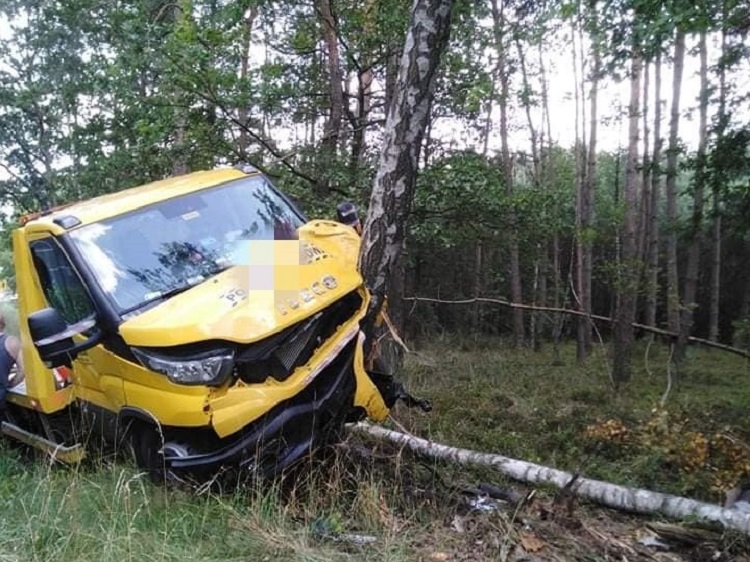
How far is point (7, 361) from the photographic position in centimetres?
580

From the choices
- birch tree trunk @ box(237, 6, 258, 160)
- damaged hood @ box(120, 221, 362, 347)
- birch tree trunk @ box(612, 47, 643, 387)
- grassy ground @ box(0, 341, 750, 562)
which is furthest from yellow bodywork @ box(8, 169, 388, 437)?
birch tree trunk @ box(612, 47, 643, 387)

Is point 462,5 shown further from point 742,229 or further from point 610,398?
point 610,398

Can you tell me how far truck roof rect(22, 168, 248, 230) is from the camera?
460 centimetres

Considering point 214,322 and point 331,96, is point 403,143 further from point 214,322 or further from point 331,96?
point 331,96

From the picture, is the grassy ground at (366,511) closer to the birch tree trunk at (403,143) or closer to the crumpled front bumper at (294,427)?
the crumpled front bumper at (294,427)

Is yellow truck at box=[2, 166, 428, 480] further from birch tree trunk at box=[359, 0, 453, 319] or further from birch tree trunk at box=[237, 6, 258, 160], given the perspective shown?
birch tree trunk at box=[237, 6, 258, 160]

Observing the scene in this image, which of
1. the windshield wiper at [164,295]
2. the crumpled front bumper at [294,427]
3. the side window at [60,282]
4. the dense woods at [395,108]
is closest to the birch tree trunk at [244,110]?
the dense woods at [395,108]

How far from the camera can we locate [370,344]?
5004 millimetres

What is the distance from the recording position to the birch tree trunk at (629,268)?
11836 millimetres

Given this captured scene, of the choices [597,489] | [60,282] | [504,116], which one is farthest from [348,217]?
[504,116]

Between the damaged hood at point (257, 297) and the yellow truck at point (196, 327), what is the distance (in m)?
0.01

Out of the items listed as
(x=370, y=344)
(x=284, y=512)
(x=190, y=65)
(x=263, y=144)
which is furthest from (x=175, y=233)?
(x=263, y=144)

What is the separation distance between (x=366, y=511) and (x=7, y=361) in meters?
3.87

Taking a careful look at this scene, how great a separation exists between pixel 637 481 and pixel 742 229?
4.23 metres
